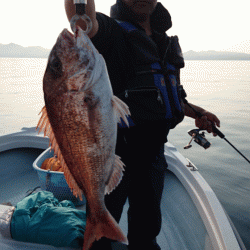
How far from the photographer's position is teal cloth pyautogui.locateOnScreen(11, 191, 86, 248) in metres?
2.36

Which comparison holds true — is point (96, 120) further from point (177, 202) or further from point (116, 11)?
point (177, 202)

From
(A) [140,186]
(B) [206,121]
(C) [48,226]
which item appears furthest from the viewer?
(B) [206,121]

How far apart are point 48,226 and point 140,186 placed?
1136 mm

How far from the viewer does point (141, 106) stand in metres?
1.83

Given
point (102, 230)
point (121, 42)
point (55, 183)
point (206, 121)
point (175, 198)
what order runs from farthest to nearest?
point (175, 198), point (55, 183), point (206, 121), point (121, 42), point (102, 230)

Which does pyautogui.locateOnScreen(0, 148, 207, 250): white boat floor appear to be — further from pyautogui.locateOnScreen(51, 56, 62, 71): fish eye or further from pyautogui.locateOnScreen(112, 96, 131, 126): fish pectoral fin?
pyautogui.locateOnScreen(51, 56, 62, 71): fish eye

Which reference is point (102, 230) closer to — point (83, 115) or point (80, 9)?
point (83, 115)

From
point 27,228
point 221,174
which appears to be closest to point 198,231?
point 27,228

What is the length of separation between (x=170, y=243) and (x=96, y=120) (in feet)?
7.82

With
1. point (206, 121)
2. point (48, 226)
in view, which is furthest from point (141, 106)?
point (48, 226)

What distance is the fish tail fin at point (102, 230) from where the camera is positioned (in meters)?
1.34

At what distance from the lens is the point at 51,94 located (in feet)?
3.78

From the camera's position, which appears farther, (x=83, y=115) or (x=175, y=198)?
(x=175, y=198)

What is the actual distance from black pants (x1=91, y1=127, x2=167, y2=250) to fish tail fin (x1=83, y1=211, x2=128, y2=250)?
41 centimetres
